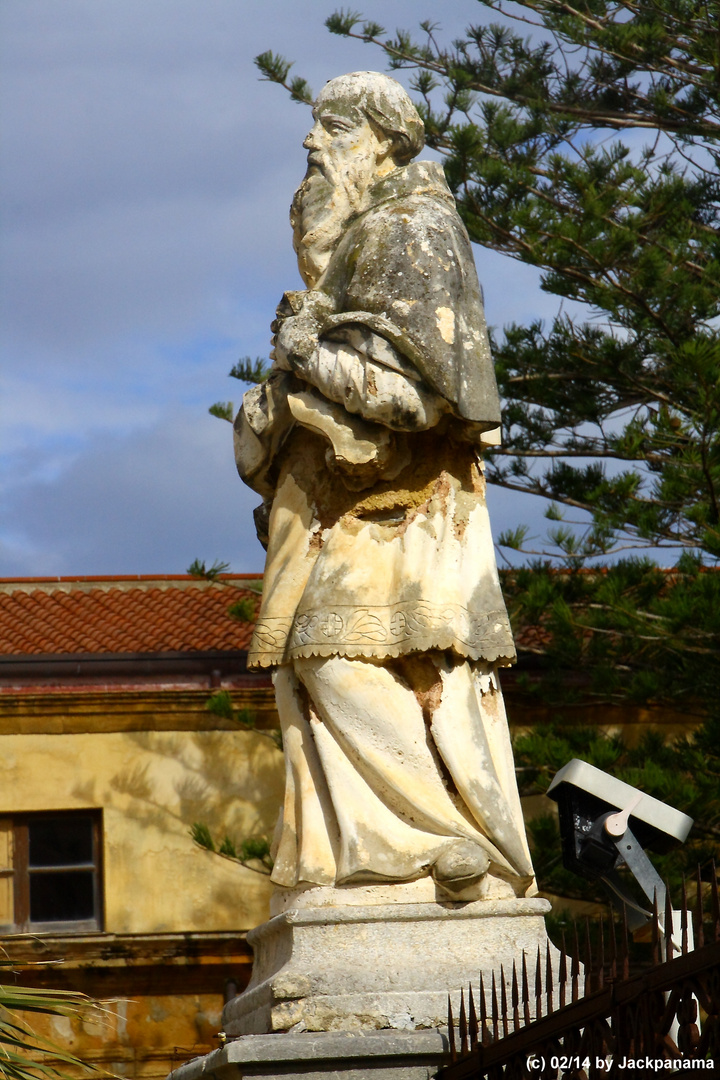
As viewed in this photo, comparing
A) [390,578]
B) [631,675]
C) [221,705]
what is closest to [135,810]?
[221,705]

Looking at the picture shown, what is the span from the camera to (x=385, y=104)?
519cm

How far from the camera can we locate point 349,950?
4.34 metres

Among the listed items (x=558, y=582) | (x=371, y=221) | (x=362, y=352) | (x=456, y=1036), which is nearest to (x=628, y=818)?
(x=456, y=1036)

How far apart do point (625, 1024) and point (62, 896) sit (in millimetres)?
14921

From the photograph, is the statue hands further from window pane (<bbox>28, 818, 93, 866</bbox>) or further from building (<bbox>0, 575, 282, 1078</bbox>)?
window pane (<bbox>28, 818, 93, 866</bbox>)

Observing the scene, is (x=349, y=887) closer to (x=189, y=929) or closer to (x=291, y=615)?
(x=291, y=615)

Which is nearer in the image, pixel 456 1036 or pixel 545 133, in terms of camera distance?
pixel 456 1036

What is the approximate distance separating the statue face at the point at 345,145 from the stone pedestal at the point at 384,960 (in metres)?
2.14

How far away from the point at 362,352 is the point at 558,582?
25.2 ft

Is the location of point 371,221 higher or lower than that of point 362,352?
higher

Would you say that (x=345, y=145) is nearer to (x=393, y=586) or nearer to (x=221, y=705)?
(x=393, y=586)

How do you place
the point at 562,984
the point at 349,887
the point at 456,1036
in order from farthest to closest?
the point at 349,887, the point at 456,1036, the point at 562,984

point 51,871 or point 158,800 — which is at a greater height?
point 158,800

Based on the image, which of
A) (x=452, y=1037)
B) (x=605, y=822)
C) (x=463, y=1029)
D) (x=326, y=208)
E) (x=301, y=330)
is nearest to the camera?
(x=463, y=1029)
